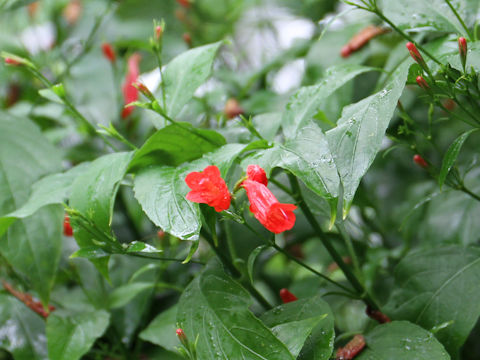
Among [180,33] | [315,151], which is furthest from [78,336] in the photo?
[180,33]

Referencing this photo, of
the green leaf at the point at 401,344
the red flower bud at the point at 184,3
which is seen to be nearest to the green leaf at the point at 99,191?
the green leaf at the point at 401,344

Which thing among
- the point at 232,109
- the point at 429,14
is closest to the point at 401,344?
the point at 429,14

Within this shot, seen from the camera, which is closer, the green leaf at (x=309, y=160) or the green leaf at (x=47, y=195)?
the green leaf at (x=309, y=160)

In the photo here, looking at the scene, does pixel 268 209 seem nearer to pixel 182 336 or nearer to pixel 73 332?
pixel 182 336

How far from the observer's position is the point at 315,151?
54 centimetres

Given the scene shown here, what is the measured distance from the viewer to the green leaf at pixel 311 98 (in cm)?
67

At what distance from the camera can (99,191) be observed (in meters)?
0.62

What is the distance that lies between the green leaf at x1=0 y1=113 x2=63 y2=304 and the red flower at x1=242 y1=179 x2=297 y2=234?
34 cm

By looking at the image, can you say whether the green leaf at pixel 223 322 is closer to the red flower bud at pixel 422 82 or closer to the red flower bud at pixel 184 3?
the red flower bud at pixel 422 82

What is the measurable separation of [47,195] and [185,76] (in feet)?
0.79

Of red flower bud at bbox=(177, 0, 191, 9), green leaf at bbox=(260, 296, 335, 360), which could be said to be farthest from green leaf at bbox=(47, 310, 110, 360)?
red flower bud at bbox=(177, 0, 191, 9)

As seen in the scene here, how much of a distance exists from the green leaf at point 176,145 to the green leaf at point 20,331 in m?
0.37

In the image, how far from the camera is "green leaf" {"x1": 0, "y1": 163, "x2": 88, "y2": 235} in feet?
2.18

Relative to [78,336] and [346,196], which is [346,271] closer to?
[346,196]
